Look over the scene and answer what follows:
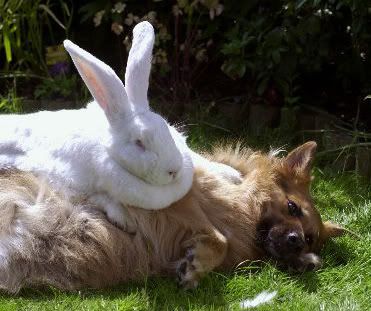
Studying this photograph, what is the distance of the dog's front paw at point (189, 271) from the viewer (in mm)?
3008

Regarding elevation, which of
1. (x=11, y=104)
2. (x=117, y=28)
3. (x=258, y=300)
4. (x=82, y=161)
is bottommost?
(x=11, y=104)

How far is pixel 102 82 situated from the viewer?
2.90 m

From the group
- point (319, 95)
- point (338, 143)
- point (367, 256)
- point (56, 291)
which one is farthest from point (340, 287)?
point (319, 95)

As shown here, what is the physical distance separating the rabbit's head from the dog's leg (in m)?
0.32

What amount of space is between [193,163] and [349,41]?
2339 millimetres

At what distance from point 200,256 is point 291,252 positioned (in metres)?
0.47

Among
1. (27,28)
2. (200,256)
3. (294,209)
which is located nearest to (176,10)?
(27,28)

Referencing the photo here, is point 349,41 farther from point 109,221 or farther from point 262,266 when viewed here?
point 109,221

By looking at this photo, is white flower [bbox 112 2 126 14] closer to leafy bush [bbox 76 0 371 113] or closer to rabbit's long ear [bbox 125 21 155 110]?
leafy bush [bbox 76 0 371 113]

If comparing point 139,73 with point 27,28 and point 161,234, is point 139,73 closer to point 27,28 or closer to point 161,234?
point 161,234

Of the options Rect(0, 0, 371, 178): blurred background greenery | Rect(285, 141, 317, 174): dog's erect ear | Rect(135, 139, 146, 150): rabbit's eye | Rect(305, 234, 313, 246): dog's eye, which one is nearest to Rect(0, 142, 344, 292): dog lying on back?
Rect(305, 234, 313, 246): dog's eye

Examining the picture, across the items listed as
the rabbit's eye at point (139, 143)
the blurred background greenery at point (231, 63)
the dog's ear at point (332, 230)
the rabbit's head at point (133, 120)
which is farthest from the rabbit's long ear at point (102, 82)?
the blurred background greenery at point (231, 63)

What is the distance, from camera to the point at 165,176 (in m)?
2.97

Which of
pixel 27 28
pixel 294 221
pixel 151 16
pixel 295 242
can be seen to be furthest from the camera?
pixel 27 28
